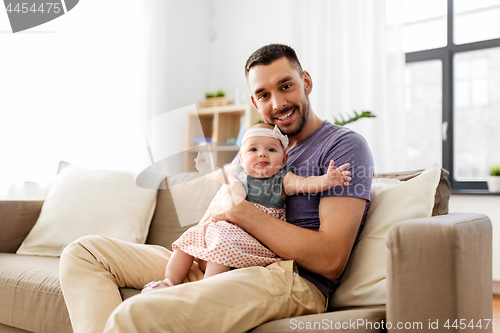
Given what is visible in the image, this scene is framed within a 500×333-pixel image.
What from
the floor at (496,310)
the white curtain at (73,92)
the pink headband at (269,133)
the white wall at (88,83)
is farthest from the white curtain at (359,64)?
the pink headband at (269,133)

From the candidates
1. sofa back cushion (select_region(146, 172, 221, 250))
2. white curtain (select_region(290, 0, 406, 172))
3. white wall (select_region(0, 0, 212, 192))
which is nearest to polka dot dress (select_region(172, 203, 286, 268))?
sofa back cushion (select_region(146, 172, 221, 250))

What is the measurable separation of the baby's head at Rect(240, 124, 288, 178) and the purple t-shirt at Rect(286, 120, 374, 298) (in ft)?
0.20

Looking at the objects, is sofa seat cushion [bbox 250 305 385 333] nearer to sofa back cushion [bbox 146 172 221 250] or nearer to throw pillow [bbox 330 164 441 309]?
throw pillow [bbox 330 164 441 309]

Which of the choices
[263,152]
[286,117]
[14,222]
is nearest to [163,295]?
[263,152]

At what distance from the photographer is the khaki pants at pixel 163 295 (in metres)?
0.83

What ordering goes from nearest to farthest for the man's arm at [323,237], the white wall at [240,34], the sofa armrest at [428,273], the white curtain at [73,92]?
the sofa armrest at [428,273]
the man's arm at [323,237]
the white curtain at [73,92]
the white wall at [240,34]

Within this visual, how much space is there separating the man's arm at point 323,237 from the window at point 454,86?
2.37 meters

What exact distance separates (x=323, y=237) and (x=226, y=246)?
26 cm

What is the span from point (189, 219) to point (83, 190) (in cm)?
60

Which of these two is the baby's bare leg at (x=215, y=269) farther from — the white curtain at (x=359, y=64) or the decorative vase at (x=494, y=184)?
the decorative vase at (x=494, y=184)

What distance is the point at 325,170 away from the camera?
1.21m

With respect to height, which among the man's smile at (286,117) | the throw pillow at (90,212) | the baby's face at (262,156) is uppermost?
the man's smile at (286,117)

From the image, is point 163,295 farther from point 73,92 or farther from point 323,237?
point 73,92

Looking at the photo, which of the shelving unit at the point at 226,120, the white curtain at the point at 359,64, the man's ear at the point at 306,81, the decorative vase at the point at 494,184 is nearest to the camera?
the man's ear at the point at 306,81
